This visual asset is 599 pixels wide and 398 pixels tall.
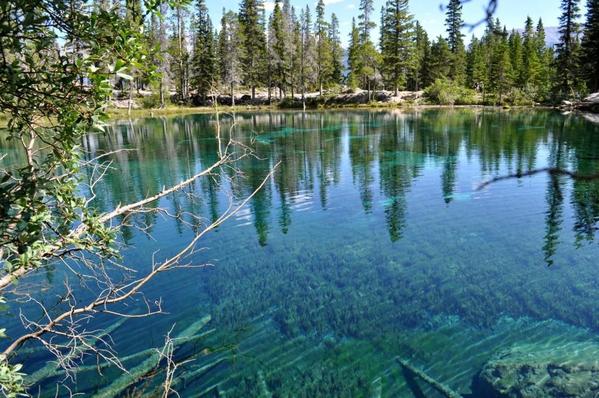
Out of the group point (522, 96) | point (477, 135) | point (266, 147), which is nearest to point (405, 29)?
Result: point (522, 96)

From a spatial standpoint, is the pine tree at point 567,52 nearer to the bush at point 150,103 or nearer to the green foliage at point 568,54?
the green foliage at point 568,54

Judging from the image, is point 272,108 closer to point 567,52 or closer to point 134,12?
point 567,52

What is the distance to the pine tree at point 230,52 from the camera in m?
84.0

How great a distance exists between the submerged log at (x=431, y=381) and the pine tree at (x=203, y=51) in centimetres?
8167

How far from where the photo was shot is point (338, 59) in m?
103

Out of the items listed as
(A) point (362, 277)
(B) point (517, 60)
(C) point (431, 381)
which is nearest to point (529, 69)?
(B) point (517, 60)

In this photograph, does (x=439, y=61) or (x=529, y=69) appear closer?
(x=529, y=69)

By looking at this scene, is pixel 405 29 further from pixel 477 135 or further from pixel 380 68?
pixel 477 135

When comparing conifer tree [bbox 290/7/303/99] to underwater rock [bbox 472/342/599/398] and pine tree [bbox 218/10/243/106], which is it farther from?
underwater rock [bbox 472/342/599/398]

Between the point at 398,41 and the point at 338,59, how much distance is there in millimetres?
23279

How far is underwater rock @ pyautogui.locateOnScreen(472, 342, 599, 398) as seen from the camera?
28.7 ft

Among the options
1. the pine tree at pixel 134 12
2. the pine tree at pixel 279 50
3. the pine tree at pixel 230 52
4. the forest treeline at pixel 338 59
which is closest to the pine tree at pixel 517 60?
the forest treeline at pixel 338 59

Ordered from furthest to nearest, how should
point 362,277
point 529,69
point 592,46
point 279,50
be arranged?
1. point 279,50
2. point 529,69
3. point 592,46
4. point 362,277

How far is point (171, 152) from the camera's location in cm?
3881
